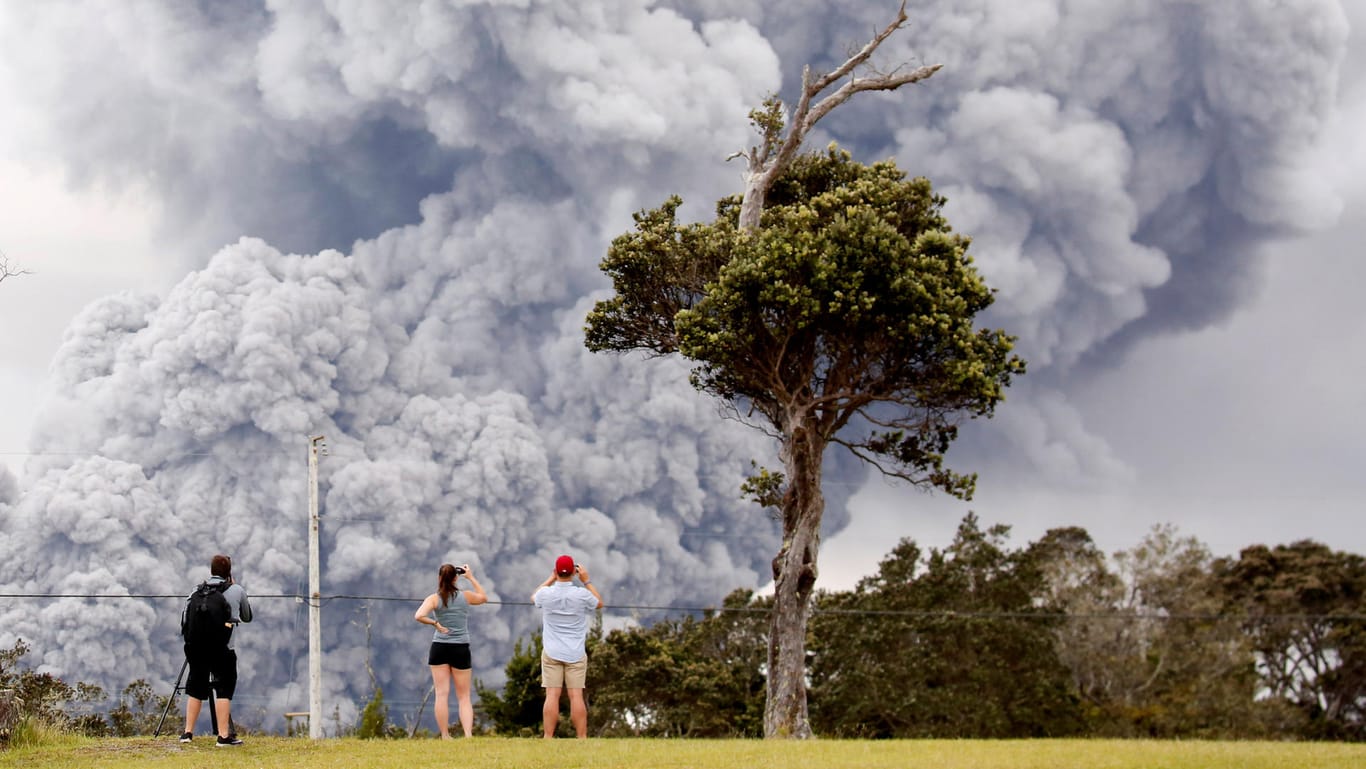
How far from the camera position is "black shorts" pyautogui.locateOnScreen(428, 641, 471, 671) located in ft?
47.4

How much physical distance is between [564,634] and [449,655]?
1.40 m

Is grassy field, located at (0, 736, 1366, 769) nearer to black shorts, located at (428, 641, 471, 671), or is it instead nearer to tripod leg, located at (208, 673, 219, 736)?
tripod leg, located at (208, 673, 219, 736)

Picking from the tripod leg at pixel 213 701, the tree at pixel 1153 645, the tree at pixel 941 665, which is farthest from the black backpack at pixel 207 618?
the tree at pixel 1153 645

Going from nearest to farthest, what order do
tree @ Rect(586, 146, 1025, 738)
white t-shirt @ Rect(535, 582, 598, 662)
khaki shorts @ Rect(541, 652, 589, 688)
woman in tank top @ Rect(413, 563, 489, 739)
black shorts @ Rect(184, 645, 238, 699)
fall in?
1. black shorts @ Rect(184, 645, 238, 699)
2. woman in tank top @ Rect(413, 563, 489, 739)
3. white t-shirt @ Rect(535, 582, 598, 662)
4. khaki shorts @ Rect(541, 652, 589, 688)
5. tree @ Rect(586, 146, 1025, 738)

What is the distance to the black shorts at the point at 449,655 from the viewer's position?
569 inches

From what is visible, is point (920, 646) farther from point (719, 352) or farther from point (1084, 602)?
point (719, 352)

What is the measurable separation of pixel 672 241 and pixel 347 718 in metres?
70.5

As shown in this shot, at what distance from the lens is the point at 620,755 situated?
1312 centimetres

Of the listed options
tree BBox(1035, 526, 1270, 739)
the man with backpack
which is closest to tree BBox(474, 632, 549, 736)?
tree BBox(1035, 526, 1270, 739)

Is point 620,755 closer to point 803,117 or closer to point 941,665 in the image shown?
point 803,117

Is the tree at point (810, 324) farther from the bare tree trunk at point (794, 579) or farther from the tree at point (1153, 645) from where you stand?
the tree at point (1153, 645)

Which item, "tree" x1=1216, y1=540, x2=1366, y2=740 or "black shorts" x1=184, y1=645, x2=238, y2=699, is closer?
"black shorts" x1=184, y1=645, x2=238, y2=699

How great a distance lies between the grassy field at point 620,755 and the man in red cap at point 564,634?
1.69 feet

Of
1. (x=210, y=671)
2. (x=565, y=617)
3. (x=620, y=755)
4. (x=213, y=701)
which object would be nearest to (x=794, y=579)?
(x=565, y=617)
